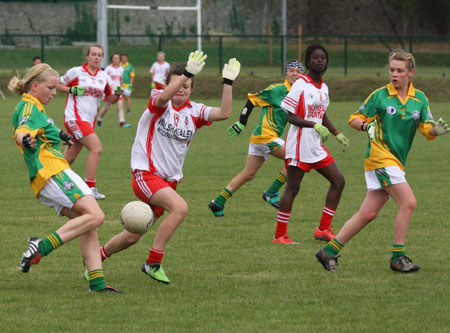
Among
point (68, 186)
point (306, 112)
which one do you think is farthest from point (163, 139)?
point (306, 112)

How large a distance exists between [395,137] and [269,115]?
3.79 meters

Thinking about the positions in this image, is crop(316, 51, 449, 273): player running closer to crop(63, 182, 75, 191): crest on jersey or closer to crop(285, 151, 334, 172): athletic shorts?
crop(285, 151, 334, 172): athletic shorts

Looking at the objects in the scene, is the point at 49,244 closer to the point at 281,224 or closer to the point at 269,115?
the point at 281,224

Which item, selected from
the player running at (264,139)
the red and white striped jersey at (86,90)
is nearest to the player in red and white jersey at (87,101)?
the red and white striped jersey at (86,90)

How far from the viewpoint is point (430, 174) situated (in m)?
→ 14.6

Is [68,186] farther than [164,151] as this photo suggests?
No

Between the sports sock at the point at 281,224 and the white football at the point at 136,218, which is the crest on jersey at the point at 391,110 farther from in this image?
the white football at the point at 136,218

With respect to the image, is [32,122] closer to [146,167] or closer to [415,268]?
[146,167]

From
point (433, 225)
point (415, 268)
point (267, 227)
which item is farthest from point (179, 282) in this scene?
point (433, 225)

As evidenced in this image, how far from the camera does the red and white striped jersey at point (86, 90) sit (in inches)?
489

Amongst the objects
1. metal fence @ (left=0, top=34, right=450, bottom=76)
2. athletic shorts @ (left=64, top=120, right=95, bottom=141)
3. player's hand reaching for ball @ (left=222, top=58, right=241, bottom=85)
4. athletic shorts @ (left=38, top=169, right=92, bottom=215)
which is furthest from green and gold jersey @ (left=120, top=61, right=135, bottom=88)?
athletic shorts @ (left=38, top=169, right=92, bottom=215)

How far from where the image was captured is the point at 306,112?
900cm

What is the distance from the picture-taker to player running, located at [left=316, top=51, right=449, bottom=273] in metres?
7.51

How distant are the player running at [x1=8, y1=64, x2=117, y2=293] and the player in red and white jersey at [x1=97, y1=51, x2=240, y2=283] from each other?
65cm
